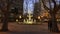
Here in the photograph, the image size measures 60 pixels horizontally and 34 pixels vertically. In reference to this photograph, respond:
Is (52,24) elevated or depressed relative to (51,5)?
depressed

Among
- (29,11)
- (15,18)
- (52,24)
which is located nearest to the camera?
(52,24)

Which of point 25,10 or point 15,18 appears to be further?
point 25,10

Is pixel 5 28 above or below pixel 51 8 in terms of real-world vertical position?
below

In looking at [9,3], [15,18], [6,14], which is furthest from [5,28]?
[15,18]

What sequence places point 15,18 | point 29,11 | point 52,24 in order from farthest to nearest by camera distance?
point 29,11, point 15,18, point 52,24

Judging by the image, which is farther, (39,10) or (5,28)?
(39,10)

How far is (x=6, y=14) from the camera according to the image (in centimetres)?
1958

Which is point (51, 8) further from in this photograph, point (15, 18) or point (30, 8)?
point (30, 8)

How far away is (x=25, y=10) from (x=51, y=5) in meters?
26.2

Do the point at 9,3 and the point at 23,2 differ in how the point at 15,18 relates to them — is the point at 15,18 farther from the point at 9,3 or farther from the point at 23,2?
the point at 9,3

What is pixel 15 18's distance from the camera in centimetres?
4244

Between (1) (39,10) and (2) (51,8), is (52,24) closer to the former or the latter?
(2) (51,8)

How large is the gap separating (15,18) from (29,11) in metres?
4.52

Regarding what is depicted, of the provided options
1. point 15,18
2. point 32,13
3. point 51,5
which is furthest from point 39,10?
point 51,5
